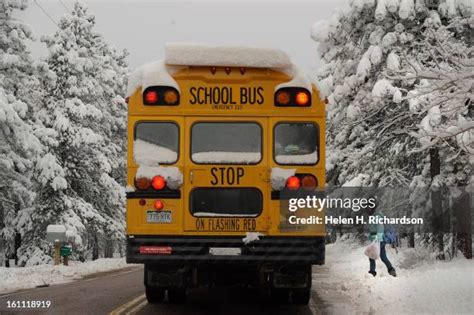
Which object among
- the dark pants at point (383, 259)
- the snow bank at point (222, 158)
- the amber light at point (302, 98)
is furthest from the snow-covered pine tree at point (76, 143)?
the amber light at point (302, 98)

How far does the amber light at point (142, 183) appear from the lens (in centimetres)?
722

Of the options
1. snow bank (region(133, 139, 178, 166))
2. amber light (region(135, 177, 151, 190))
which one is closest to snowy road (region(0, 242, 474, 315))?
amber light (region(135, 177, 151, 190))

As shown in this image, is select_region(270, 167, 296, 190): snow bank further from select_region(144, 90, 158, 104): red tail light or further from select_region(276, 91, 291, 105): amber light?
select_region(144, 90, 158, 104): red tail light

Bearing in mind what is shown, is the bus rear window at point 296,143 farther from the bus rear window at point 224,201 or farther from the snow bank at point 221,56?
the snow bank at point 221,56

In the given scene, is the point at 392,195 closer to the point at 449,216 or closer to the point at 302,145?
the point at 449,216

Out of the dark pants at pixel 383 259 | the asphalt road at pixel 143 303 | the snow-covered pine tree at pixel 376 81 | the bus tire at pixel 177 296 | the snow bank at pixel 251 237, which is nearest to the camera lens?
the snow bank at pixel 251 237

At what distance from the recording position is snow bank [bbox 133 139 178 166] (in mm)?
7258

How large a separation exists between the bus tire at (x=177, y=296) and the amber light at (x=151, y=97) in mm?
3311

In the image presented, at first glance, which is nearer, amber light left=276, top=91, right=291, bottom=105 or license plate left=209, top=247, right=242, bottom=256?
license plate left=209, top=247, right=242, bottom=256

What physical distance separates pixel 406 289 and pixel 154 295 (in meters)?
4.27

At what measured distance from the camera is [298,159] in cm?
730

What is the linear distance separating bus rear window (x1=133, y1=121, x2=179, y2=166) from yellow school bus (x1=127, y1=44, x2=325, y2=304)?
12 millimetres

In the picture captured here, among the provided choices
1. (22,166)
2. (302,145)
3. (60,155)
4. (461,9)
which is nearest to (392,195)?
(461,9)

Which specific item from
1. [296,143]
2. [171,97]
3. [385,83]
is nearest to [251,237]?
[296,143]
